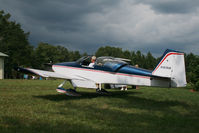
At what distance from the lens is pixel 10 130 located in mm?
3438

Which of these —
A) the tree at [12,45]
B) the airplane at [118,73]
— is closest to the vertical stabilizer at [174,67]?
the airplane at [118,73]

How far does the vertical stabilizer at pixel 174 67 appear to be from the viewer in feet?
22.9

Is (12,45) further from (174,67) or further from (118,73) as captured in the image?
(174,67)

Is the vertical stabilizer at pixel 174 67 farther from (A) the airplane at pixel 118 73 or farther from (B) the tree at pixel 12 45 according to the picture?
(B) the tree at pixel 12 45

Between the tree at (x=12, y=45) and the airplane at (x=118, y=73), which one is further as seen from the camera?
the tree at (x=12, y=45)

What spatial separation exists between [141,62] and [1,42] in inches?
2785

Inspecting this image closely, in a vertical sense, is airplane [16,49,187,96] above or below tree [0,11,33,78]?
below

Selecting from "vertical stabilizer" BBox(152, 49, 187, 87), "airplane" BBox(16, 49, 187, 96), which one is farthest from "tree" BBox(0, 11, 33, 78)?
"vertical stabilizer" BBox(152, 49, 187, 87)

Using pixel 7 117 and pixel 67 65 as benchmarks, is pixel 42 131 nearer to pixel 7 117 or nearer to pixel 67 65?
pixel 7 117

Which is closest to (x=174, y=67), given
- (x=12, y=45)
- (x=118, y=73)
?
(x=118, y=73)

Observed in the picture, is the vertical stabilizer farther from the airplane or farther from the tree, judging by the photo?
the tree

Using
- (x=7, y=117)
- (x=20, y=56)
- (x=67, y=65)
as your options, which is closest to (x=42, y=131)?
(x=7, y=117)

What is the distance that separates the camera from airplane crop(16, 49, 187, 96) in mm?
7035

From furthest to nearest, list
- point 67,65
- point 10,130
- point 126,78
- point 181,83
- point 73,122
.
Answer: point 67,65 → point 126,78 → point 181,83 → point 73,122 → point 10,130
